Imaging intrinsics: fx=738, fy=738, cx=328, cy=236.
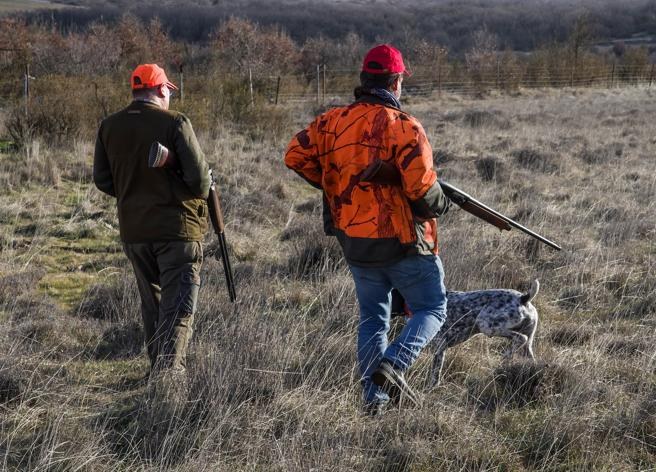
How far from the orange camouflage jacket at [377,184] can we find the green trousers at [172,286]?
1033 millimetres

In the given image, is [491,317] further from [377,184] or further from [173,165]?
[173,165]

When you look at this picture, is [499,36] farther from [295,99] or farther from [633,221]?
[633,221]

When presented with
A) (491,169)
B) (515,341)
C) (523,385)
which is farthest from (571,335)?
(491,169)

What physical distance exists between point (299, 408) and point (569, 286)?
3048mm

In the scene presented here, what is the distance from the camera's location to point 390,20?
8700 centimetres

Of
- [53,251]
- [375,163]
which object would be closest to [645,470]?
[375,163]

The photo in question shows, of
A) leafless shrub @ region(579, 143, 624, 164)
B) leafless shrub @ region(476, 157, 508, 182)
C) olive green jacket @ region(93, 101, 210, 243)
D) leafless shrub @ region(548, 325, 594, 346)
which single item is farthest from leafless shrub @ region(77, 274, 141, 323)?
leafless shrub @ region(579, 143, 624, 164)

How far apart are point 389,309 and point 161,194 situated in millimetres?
1364

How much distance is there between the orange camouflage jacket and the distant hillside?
6772cm

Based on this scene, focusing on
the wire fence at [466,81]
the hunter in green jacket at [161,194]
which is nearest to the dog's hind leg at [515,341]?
the hunter in green jacket at [161,194]

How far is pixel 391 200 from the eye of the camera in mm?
3240

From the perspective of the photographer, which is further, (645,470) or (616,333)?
(616,333)

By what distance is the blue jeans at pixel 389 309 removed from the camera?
332 centimetres

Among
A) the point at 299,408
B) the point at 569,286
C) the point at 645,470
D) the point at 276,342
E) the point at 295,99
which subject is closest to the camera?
the point at 645,470
